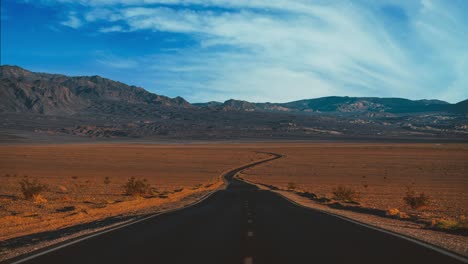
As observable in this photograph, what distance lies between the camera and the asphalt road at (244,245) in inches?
402

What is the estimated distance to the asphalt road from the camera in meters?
10.2

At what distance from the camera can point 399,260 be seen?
9953 millimetres

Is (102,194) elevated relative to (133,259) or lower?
lower

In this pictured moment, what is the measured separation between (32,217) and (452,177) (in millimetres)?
47013

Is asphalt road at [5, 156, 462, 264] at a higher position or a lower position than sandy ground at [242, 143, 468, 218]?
higher

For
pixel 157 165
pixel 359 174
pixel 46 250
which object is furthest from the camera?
pixel 157 165

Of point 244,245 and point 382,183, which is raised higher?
point 244,245

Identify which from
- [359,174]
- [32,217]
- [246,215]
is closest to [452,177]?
[359,174]

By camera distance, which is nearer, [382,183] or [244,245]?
[244,245]

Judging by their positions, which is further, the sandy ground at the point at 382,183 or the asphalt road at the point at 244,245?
the sandy ground at the point at 382,183

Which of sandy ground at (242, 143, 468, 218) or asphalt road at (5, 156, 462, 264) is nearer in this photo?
asphalt road at (5, 156, 462, 264)

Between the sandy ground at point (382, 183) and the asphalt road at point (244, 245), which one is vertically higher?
the asphalt road at point (244, 245)

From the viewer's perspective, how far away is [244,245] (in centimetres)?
1214

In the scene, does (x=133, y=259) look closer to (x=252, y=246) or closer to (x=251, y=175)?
(x=252, y=246)
